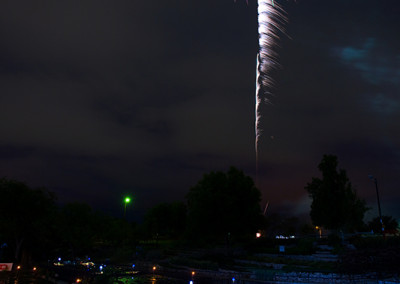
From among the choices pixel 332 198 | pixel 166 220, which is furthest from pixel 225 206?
pixel 166 220

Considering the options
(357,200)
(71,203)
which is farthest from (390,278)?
(71,203)

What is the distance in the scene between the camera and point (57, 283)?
2094 centimetres

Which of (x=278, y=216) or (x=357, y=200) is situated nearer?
(x=357, y=200)

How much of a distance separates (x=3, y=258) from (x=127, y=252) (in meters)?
15.3

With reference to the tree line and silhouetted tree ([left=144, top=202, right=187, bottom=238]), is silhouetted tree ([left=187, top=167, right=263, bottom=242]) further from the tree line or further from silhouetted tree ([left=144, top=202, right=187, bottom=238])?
silhouetted tree ([left=144, top=202, right=187, bottom=238])

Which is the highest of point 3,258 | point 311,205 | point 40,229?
point 311,205

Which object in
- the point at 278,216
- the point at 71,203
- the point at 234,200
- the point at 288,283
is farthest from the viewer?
the point at 278,216

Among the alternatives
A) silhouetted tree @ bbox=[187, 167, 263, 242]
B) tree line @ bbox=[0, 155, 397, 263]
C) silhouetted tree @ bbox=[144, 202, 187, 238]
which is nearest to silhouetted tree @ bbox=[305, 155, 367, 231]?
tree line @ bbox=[0, 155, 397, 263]

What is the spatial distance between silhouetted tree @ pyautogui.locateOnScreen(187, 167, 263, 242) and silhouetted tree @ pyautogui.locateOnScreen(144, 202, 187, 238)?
78.9 feet

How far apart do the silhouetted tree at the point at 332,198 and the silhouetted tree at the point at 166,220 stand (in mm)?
33056

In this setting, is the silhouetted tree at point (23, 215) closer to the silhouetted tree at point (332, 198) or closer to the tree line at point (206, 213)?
the tree line at point (206, 213)

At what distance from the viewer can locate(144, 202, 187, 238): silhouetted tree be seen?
69.1 meters

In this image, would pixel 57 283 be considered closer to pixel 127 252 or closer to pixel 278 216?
pixel 127 252

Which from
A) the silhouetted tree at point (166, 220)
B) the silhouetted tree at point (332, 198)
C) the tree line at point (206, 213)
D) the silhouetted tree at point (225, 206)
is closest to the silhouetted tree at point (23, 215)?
the tree line at point (206, 213)
